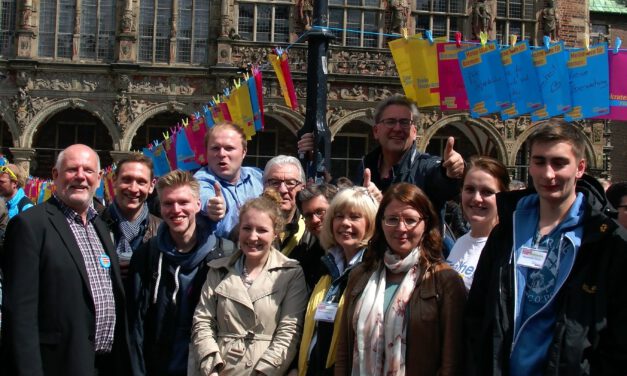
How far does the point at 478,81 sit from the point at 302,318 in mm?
4885

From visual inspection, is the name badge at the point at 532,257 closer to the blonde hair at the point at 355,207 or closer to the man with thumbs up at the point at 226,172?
the blonde hair at the point at 355,207

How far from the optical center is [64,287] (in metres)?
3.88

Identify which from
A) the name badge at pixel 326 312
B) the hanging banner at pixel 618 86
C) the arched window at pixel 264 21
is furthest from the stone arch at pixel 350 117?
the name badge at pixel 326 312

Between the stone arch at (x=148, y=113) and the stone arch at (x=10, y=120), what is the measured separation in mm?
2627

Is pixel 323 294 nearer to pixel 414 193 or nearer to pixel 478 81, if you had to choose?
pixel 414 193

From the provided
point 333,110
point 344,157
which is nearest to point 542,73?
point 333,110

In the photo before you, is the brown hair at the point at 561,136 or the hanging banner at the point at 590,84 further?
the hanging banner at the point at 590,84

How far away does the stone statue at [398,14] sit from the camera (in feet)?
65.5

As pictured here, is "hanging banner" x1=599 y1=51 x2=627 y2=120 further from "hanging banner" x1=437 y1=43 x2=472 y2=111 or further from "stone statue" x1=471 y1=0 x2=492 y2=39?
"stone statue" x1=471 y1=0 x2=492 y2=39

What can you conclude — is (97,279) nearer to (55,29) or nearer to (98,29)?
(98,29)

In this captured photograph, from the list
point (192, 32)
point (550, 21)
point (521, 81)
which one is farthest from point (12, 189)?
point (550, 21)

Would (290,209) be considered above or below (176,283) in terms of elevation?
above

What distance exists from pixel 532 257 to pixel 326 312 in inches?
42.6

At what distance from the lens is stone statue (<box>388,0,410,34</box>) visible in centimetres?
1995
